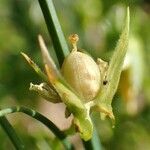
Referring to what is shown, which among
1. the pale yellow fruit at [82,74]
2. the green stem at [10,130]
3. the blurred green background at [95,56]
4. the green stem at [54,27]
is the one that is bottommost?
the blurred green background at [95,56]

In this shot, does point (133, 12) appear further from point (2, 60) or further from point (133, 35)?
point (2, 60)

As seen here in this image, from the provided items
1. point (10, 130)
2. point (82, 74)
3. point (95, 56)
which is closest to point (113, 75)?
point (82, 74)

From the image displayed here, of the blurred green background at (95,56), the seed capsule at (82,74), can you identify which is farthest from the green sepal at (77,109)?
the blurred green background at (95,56)

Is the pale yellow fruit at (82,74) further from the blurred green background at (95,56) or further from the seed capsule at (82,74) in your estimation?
the blurred green background at (95,56)

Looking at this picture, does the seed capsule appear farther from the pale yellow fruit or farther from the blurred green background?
the blurred green background

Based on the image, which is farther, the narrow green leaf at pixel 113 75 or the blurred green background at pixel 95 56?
the blurred green background at pixel 95 56
